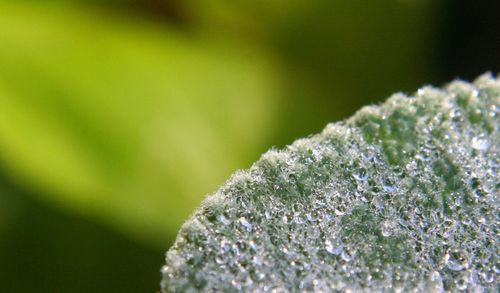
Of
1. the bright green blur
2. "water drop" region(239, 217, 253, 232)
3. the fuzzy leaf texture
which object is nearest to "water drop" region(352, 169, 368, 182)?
the fuzzy leaf texture

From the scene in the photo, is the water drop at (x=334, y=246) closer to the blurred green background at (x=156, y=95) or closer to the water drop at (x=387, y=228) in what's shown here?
the water drop at (x=387, y=228)

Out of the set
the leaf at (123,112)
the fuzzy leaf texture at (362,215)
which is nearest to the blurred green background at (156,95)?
the leaf at (123,112)

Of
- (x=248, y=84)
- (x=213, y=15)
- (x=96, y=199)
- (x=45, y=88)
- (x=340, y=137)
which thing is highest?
(x=213, y=15)

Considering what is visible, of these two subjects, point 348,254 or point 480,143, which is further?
point 480,143

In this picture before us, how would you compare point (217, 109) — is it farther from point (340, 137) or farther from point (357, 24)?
point (340, 137)

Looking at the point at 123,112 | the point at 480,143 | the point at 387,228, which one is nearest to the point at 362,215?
the point at 387,228

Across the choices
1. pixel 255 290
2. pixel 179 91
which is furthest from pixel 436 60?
pixel 255 290

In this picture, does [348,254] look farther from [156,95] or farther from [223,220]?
[156,95]
